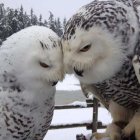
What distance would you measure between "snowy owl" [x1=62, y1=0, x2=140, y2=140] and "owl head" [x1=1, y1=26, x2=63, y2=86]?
7 cm

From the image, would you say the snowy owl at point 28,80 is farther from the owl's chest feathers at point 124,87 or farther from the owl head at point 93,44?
the owl's chest feathers at point 124,87

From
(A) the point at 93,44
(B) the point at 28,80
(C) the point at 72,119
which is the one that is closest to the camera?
(A) the point at 93,44

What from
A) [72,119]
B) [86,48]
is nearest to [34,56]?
[86,48]

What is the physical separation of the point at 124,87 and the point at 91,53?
0.28 metres

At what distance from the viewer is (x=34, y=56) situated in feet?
4.54

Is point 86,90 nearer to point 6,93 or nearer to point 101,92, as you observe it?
point 101,92

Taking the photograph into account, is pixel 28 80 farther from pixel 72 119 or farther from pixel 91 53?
pixel 72 119

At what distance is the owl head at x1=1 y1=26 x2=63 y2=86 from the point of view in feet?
4.36

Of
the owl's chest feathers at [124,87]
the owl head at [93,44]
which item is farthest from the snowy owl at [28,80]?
the owl's chest feathers at [124,87]

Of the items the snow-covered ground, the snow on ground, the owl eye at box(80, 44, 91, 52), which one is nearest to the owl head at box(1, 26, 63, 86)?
the owl eye at box(80, 44, 91, 52)

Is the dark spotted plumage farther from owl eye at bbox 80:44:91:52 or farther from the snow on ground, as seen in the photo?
the snow on ground

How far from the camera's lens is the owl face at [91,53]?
1.19 metres

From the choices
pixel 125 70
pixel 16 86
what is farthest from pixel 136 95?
pixel 16 86

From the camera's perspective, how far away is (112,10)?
4.22 ft
